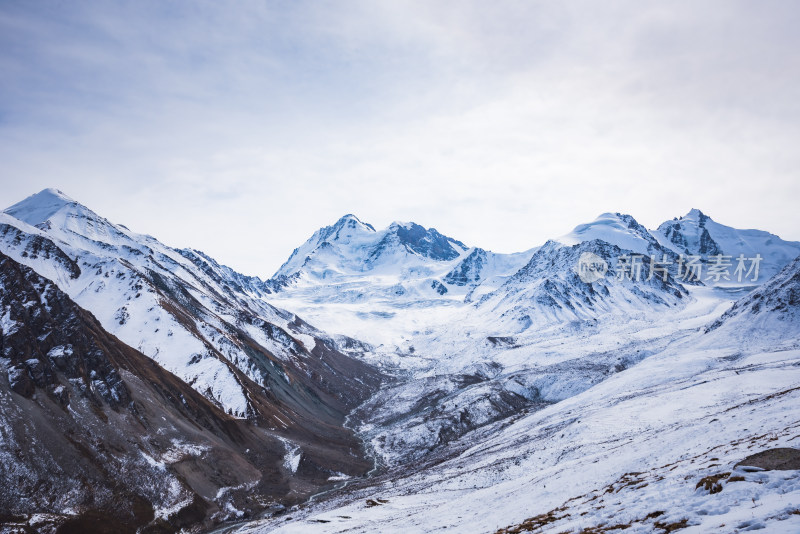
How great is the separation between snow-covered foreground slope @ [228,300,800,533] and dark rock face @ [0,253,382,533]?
16.2 m

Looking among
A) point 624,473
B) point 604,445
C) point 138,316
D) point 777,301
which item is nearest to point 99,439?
point 138,316

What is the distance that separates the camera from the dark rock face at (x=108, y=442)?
6325 cm

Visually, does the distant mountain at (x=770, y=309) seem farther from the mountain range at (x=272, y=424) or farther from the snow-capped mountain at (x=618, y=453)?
the mountain range at (x=272, y=424)

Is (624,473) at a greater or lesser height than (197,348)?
lesser

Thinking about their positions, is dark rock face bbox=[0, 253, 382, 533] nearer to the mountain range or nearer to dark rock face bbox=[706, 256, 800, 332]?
the mountain range

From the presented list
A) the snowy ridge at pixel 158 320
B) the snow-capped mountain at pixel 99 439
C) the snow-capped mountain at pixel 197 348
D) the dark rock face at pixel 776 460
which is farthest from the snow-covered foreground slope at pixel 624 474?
the snowy ridge at pixel 158 320

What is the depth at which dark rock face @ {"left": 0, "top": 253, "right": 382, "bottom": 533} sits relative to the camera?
63250mm

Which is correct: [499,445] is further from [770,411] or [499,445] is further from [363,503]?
[770,411]

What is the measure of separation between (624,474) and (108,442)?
249ft

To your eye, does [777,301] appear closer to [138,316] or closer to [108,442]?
[108,442]

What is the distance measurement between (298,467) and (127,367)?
41.5 m

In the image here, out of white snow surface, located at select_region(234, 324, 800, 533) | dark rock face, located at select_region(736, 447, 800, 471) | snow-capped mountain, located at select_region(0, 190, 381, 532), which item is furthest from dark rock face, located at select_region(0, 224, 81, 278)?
dark rock face, located at select_region(736, 447, 800, 471)

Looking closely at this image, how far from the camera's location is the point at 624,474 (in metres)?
35.9

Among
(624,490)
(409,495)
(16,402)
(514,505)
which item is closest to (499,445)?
(409,495)
